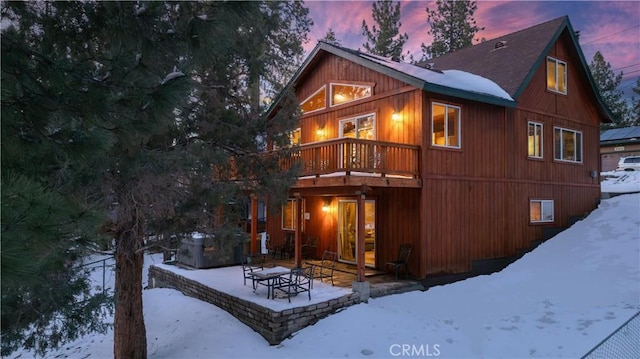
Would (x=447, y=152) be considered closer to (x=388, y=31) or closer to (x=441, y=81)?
(x=441, y=81)

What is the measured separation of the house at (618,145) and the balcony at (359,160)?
69.0ft

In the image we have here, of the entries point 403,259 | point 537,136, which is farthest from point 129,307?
point 537,136

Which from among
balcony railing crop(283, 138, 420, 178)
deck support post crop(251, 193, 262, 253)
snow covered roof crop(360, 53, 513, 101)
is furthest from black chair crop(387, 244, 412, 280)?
deck support post crop(251, 193, 262, 253)

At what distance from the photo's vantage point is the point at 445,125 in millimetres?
10898

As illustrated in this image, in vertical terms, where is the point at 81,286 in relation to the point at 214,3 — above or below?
below

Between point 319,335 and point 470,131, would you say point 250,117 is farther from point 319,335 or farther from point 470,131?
point 470,131

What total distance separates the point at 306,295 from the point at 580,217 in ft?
38.1

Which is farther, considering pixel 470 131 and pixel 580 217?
pixel 580 217

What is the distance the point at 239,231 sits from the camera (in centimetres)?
771

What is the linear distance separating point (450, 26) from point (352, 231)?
81.0ft

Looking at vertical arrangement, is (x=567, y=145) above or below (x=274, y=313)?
above

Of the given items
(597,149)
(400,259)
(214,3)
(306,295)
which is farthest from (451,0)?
(214,3)

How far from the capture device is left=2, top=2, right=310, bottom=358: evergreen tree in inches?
109

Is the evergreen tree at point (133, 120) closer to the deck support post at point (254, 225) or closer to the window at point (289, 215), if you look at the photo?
the deck support post at point (254, 225)
